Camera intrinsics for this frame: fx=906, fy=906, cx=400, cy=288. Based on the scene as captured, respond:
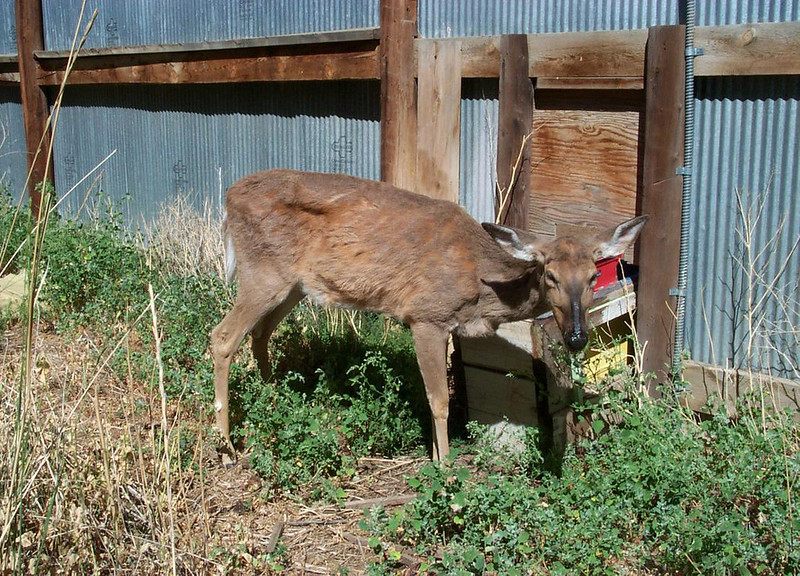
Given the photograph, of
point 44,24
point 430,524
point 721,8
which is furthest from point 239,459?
point 44,24

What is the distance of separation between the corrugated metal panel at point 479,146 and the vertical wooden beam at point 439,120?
0.07m

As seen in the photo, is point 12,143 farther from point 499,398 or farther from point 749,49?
point 749,49

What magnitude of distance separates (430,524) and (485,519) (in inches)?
11.3

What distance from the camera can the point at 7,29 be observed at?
12.8 m

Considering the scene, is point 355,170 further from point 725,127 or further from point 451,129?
point 725,127

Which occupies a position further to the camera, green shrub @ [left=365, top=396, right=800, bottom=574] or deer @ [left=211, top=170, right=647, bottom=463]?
deer @ [left=211, top=170, right=647, bottom=463]

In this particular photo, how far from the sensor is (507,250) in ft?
17.9

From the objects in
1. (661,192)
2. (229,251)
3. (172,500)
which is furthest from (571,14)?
(172,500)

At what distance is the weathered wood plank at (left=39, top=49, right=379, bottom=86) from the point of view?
25.6 feet

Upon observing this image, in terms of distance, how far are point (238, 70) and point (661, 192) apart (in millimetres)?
4799

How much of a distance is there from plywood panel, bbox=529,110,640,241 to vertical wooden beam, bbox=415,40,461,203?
0.73 m

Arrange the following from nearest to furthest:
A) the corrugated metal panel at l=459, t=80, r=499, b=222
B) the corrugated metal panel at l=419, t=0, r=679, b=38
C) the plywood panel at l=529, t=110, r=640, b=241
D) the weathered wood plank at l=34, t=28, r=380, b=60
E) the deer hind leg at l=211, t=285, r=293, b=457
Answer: the corrugated metal panel at l=419, t=0, r=679, b=38 < the deer hind leg at l=211, t=285, r=293, b=457 < the plywood panel at l=529, t=110, r=640, b=241 < the corrugated metal panel at l=459, t=80, r=499, b=222 < the weathered wood plank at l=34, t=28, r=380, b=60

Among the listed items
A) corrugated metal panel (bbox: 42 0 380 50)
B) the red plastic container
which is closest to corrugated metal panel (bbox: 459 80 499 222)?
the red plastic container

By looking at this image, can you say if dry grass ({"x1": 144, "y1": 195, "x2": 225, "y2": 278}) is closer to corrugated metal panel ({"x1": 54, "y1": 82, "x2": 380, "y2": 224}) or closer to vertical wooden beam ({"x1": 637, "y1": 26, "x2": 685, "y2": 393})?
corrugated metal panel ({"x1": 54, "y1": 82, "x2": 380, "y2": 224})
